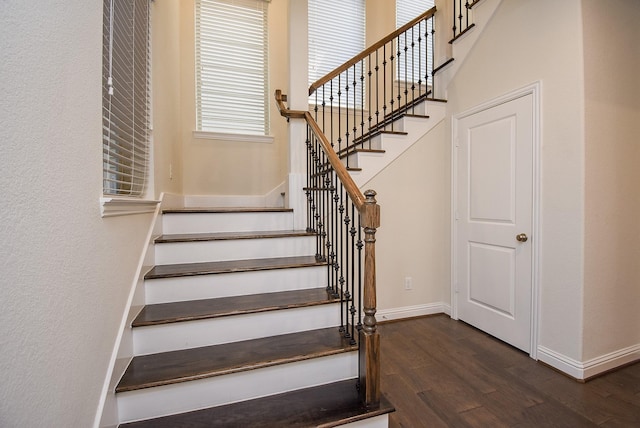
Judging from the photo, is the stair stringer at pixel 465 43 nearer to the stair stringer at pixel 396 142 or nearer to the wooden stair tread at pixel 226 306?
the stair stringer at pixel 396 142

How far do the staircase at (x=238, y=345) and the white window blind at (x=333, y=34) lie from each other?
9.32 feet

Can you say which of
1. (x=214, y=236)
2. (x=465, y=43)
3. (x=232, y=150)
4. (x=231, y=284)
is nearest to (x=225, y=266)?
(x=231, y=284)

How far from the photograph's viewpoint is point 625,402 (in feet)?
5.85

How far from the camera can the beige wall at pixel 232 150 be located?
3.62 meters

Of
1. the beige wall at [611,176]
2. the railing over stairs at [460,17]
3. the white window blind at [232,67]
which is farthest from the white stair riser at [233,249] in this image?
the railing over stairs at [460,17]

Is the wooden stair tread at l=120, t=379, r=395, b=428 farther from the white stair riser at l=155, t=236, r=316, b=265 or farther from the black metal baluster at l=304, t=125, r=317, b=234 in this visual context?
the black metal baluster at l=304, t=125, r=317, b=234

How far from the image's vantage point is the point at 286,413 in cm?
138

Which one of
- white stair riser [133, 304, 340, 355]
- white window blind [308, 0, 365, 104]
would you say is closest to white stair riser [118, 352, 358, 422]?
white stair riser [133, 304, 340, 355]

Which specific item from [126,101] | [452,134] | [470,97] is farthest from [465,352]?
[126,101]

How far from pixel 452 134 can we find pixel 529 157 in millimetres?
867

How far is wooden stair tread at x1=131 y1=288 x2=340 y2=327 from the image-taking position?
1.62 m

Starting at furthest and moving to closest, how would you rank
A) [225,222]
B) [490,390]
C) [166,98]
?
[166,98]
[225,222]
[490,390]

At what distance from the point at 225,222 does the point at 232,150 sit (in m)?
1.71

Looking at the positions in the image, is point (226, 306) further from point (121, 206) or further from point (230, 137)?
point (230, 137)
